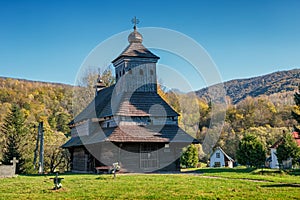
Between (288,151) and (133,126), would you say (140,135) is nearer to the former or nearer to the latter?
(133,126)

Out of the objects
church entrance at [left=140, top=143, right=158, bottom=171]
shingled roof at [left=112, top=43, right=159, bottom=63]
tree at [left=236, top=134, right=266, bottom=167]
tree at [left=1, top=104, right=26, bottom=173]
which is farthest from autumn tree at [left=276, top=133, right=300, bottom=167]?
tree at [left=1, top=104, right=26, bottom=173]

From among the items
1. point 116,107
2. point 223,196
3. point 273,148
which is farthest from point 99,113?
point 273,148

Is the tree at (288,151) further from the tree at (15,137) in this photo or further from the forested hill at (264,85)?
the forested hill at (264,85)

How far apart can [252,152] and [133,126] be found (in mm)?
10991

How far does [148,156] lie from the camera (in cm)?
2397

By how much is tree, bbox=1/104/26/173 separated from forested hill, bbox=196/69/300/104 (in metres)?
88.8

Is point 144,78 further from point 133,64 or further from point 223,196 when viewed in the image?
point 223,196

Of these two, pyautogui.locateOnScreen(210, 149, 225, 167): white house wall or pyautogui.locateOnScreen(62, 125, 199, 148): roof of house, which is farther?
pyautogui.locateOnScreen(210, 149, 225, 167): white house wall

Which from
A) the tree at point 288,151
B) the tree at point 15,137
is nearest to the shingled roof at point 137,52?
the tree at point 15,137

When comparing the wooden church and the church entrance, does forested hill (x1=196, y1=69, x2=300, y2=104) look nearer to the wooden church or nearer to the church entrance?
the wooden church

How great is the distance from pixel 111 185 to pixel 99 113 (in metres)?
13.1

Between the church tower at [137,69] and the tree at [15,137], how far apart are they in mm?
10948

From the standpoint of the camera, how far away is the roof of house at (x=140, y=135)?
22.9m

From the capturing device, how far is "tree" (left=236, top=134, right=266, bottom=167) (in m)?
29.1
